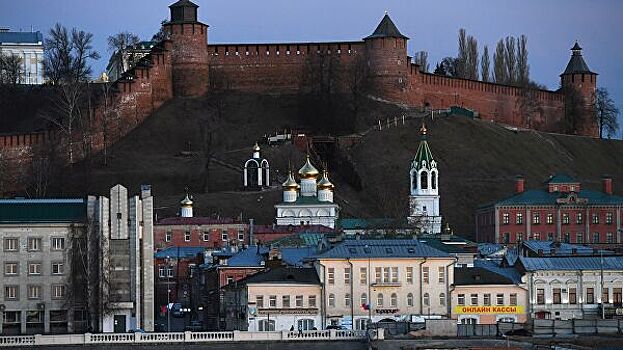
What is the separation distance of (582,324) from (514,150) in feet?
285

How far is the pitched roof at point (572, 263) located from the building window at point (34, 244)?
21955mm

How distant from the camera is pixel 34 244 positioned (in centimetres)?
8919

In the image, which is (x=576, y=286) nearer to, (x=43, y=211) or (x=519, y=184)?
(x=43, y=211)

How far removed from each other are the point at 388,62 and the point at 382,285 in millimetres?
85739

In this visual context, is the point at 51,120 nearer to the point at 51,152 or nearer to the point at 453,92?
the point at 51,152

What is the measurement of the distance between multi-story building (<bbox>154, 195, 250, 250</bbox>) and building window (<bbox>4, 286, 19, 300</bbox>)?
38133 millimetres

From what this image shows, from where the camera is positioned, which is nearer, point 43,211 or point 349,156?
point 43,211

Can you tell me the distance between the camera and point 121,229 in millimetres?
89625

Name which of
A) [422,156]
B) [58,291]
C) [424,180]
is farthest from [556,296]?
[422,156]

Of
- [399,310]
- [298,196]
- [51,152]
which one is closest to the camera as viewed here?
[399,310]

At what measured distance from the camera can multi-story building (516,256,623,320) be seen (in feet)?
290

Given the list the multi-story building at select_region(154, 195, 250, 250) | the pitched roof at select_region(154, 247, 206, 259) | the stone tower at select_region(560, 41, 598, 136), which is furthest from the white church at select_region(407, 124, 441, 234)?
the stone tower at select_region(560, 41, 598, 136)

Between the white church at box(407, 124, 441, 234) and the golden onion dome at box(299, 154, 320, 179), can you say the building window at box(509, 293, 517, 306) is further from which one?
the golden onion dome at box(299, 154, 320, 179)

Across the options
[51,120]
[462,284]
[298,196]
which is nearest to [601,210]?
[298,196]
